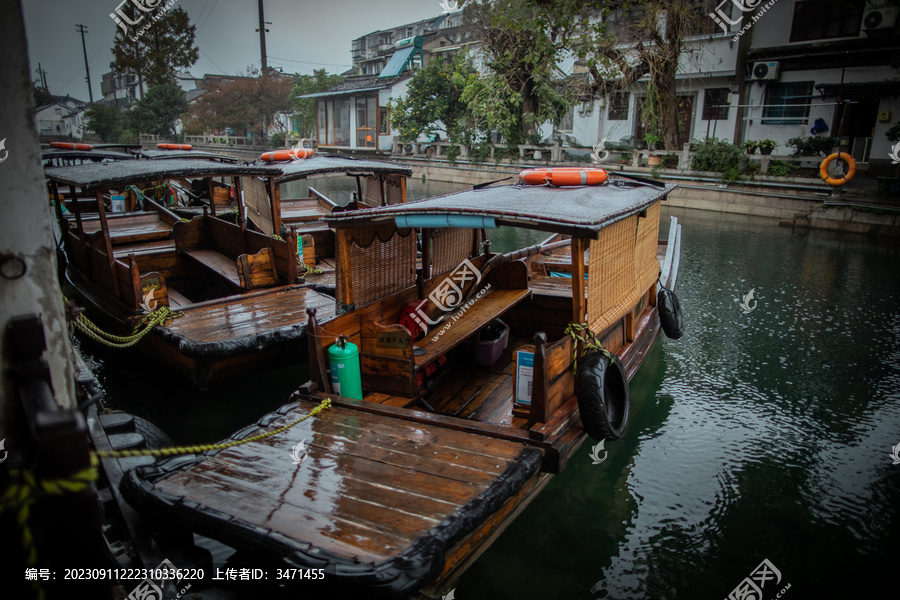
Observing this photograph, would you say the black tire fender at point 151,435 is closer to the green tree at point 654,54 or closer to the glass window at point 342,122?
the green tree at point 654,54

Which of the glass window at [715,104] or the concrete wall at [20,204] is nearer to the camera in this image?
the concrete wall at [20,204]

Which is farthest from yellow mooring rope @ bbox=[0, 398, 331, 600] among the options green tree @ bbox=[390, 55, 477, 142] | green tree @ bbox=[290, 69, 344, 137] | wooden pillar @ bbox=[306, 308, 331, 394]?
green tree @ bbox=[290, 69, 344, 137]

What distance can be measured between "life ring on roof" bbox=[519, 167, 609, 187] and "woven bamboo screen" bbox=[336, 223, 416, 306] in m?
1.33

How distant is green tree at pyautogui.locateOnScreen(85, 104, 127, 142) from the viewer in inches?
1489

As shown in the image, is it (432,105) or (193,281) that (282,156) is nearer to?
(193,281)

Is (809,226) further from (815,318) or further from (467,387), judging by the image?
(467,387)

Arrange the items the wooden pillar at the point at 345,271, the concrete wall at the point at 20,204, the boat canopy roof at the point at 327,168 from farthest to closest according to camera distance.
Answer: the boat canopy roof at the point at 327,168, the wooden pillar at the point at 345,271, the concrete wall at the point at 20,204

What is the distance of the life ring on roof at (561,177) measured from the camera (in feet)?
18.9

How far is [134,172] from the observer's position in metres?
7.27

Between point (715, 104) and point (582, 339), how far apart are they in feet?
77.4

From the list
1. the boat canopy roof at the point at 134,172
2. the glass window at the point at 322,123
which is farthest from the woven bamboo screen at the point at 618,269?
the glass window at the point at 322,123

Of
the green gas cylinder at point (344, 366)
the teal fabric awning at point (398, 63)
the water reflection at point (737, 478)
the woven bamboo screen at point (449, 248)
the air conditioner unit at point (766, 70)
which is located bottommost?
the water reflection at point (737, 478)

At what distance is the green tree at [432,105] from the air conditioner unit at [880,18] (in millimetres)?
15042

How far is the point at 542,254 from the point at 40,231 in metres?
7.29
